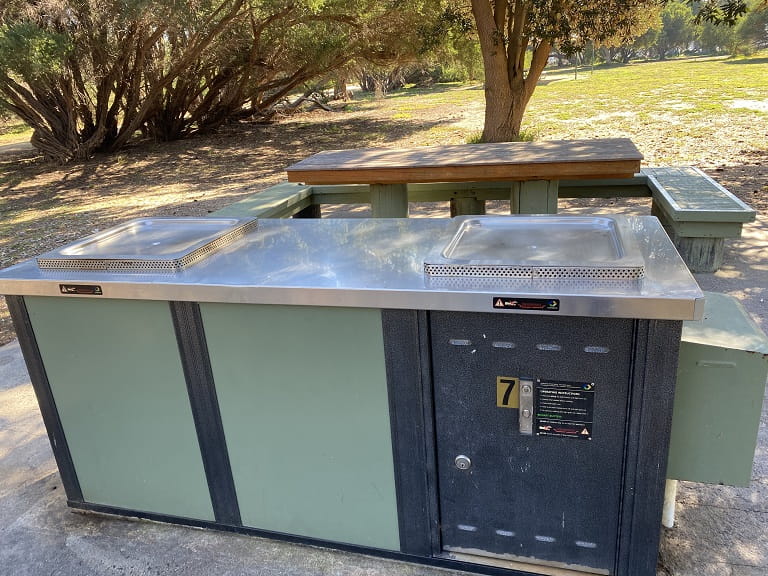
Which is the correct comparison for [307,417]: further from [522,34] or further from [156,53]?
[156,53]

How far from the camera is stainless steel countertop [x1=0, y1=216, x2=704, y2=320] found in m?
1.72

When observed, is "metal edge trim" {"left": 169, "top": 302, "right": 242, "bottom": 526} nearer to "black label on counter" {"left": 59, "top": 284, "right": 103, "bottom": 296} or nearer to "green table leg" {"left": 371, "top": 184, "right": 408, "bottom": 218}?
"black label on counter" {"left": 59, "top": 284, "right": 103, "bottom": 296}

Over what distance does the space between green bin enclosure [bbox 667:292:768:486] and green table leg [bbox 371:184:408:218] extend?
393 cm

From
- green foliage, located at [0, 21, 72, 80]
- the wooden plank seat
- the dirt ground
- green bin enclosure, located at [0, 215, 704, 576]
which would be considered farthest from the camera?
green foliage, located at [0, 21, 72, 80]

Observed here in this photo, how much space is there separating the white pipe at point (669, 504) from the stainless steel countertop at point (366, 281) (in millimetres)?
938

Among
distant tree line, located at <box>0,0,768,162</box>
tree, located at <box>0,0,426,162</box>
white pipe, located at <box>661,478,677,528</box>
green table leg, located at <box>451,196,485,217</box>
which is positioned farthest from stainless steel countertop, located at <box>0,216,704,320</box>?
tree, located at <box>0,0,426,162</box>

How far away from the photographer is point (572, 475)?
200 centimetres

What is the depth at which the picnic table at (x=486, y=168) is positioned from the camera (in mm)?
4812

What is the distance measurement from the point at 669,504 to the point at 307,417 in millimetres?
1443

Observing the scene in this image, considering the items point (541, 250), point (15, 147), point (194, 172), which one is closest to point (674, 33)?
point (15, 147)

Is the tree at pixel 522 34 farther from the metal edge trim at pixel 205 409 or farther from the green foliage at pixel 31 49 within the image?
the metal edge trim at pixel 205 409

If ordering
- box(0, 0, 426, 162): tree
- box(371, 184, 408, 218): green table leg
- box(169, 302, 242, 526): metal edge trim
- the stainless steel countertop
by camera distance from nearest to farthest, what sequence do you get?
the stainless steel countertop
box(169, 302, 242, 526): metal edge trim
box(371, 184, 408, 218): green table leg
box(0, 0, 426, 162): tree

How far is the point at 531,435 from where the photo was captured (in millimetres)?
1985

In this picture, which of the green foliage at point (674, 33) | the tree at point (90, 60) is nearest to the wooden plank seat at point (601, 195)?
the tree at point (90, 60)
